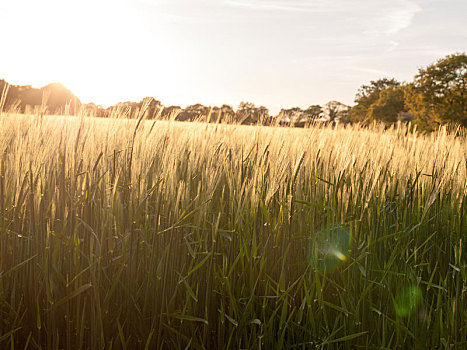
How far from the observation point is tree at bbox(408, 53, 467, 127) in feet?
51.7

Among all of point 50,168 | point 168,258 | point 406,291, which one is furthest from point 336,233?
point 50,168

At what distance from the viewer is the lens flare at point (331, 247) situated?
1354mm

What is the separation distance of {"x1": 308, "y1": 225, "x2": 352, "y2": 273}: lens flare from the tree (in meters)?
16.4

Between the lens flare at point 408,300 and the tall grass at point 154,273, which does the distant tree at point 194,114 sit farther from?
the lens flare at point 408,300

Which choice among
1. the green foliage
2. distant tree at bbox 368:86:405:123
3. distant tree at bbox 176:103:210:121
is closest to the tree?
the green foliage

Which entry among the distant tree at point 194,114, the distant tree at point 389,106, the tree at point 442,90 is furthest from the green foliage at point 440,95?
the distant tree at point 194,114

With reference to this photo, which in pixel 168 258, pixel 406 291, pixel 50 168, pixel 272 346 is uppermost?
pixel 50 168

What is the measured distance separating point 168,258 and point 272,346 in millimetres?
453

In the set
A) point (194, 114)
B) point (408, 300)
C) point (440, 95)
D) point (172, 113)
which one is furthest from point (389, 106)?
point (408, 300)

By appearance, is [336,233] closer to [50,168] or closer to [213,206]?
[213,206]

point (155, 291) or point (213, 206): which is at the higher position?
point (213, 206)

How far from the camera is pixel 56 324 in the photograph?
3.88ft

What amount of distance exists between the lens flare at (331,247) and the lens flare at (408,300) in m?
0.22

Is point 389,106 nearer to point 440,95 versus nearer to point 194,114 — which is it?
point 440,95
